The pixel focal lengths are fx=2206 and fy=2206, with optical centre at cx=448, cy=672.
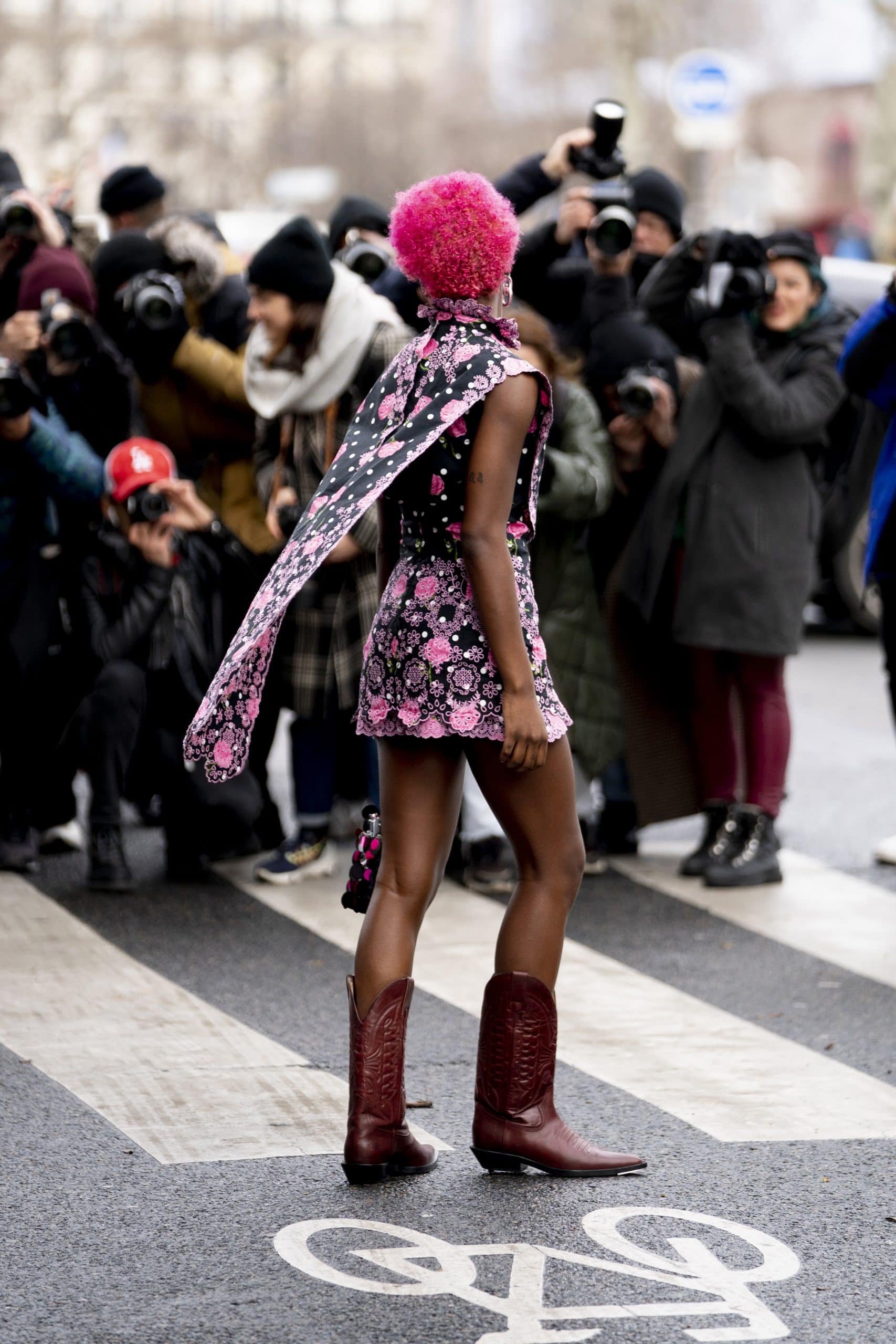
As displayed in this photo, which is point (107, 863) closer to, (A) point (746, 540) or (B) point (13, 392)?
(B) point (13, 392)

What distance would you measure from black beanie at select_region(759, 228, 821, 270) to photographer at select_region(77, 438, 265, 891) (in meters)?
2.09

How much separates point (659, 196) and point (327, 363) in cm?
199

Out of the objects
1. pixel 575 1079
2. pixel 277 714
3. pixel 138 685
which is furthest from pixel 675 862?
pixel 575 1079

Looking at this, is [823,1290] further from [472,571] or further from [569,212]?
[569,212]

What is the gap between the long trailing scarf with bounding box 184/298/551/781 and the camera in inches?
169

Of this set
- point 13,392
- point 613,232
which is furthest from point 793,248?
point 13,392

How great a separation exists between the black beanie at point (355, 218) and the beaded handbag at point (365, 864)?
4430 millimetres

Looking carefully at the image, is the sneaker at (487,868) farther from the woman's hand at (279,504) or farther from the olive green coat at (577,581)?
the woman's hand at (279,504)

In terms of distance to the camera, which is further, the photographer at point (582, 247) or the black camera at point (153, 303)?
the photographer at point (582, 247)

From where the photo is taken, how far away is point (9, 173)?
356 inches

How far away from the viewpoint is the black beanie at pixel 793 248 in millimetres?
7527

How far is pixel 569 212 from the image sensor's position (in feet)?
26.8

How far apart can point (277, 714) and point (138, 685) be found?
684 mm

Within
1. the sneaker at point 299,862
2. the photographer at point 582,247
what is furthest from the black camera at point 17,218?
the sneaker at point 299,862
